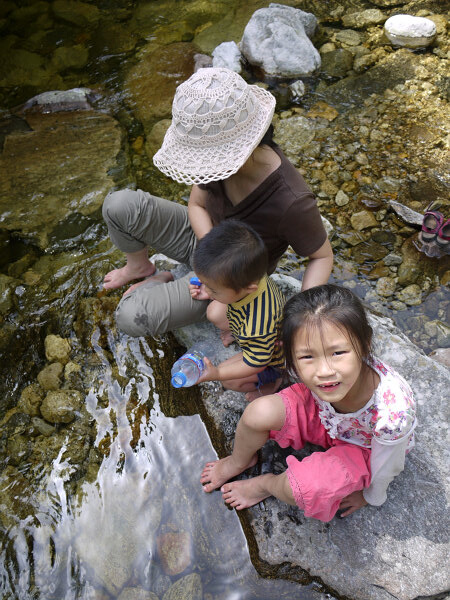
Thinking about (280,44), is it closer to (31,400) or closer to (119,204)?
(119,204)

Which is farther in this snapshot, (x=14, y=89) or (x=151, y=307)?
(x=14, y=89)

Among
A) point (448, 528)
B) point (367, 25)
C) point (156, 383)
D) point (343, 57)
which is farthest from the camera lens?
point (367, 25)

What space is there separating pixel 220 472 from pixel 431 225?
189 centimetres

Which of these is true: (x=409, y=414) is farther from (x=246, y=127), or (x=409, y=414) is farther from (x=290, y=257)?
(x=290, y=257)

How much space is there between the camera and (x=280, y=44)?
414 cm

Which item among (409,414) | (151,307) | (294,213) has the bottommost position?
(151,307)

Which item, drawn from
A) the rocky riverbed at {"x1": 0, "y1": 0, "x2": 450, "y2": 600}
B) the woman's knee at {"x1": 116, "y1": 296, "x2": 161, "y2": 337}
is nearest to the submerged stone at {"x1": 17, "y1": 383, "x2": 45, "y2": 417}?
the rocky riverbed at {"x1": 0, "y1": 0, "x2": 450, "y2": 600}

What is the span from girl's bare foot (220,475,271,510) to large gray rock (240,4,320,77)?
355cm

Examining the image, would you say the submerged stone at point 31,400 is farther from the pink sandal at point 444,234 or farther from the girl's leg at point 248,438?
the pink sandal at point 444,234

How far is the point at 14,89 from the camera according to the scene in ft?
15.1

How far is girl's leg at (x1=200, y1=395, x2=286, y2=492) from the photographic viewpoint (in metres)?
1.60

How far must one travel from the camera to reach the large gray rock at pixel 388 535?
155 centimetres

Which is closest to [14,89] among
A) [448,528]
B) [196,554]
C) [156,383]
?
[156,383]

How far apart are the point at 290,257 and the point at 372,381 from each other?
1568 mm
